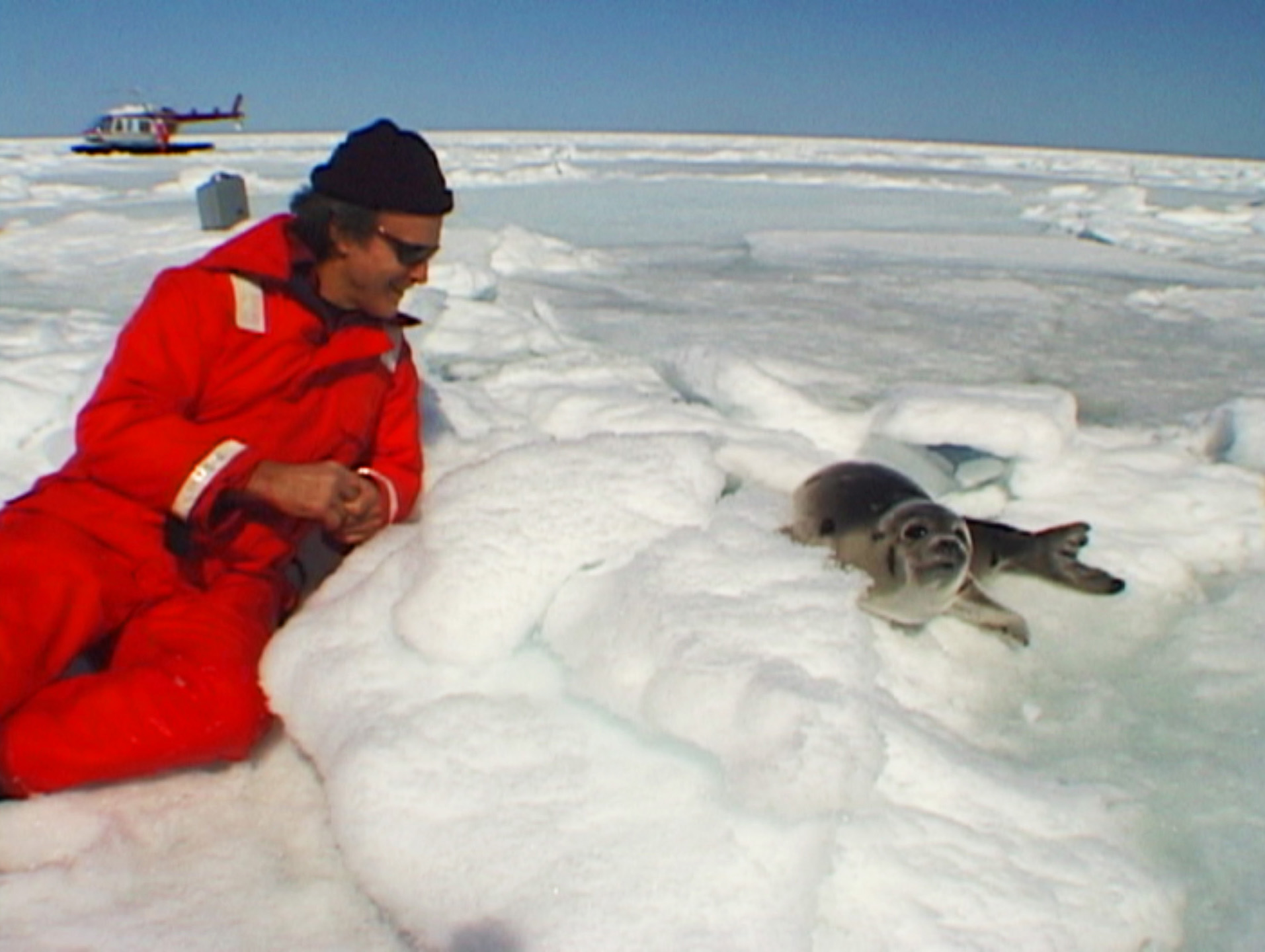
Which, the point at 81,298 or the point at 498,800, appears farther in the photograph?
the point at 81,298

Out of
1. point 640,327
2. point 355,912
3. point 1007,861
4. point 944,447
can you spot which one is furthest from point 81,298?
point 1007,861

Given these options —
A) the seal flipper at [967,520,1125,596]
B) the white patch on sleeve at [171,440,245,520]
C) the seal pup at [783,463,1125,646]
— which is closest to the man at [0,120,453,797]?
the white patch on sleeve at [171,440,245,520]

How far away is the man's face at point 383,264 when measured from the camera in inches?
63.4

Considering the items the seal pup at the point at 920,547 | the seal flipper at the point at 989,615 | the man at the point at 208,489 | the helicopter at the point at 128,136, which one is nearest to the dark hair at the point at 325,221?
the man at the point at 208,489

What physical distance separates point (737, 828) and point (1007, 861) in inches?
13.6

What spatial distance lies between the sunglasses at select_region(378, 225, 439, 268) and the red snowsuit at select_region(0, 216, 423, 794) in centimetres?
16

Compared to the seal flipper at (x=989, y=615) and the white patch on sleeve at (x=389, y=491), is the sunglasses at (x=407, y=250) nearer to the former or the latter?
the white patch on sleeve at (x=389, y=491)

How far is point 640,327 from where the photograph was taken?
14.1 ft

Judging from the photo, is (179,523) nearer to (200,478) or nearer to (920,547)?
(200,478)

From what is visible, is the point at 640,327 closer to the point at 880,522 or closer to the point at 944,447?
the point at 944,447

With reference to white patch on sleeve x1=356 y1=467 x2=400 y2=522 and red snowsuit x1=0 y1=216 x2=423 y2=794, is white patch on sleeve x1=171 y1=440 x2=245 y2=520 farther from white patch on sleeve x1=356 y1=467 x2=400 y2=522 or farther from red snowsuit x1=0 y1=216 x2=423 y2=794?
white patch on sleeve x1=356 y1=467 x2=400 y2=522

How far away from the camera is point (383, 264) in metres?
1.64

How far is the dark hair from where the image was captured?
1608 mm

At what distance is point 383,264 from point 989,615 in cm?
127
